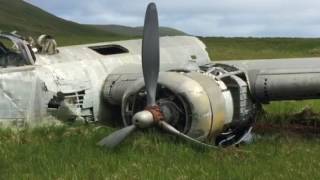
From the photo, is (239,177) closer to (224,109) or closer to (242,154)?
(242,154)

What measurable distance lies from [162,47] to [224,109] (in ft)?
16.3

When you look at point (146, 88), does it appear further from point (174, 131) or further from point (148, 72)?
point (174, 131)

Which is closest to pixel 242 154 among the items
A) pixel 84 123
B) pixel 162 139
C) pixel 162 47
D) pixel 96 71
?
pixel 162 139

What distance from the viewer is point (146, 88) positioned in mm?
11992

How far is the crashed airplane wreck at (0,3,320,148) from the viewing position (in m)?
11.8

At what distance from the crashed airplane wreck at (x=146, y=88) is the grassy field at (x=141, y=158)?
1.21 feet

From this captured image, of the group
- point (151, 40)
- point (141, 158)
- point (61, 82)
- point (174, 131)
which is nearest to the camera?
point (141, 158)

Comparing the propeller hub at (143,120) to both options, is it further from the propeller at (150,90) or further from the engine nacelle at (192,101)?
the engine nacelle at (192,101)

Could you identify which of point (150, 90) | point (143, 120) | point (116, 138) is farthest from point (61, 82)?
point (143, 120)

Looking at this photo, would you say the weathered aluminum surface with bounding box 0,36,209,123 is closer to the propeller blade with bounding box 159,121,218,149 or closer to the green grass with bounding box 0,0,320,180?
the green grass with bounding box 0,0,320,180

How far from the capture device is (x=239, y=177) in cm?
920

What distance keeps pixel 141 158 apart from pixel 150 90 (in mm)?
1803

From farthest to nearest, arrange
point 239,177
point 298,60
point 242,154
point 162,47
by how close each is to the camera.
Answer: point 162,47
point 298,60
point 242,154
point 239,177

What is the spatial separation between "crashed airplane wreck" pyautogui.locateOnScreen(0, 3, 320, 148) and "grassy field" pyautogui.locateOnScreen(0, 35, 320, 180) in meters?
0.37
